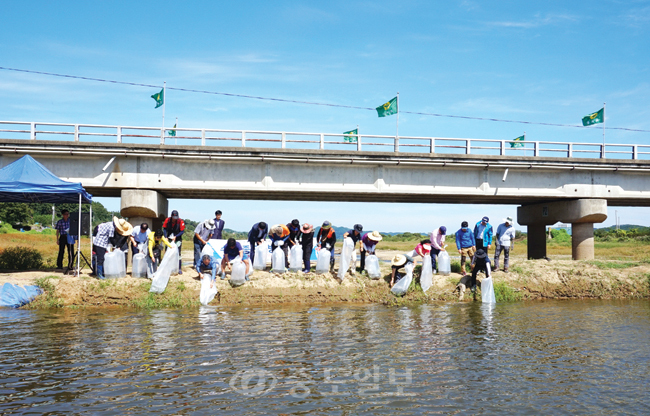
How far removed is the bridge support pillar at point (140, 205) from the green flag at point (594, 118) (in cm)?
2230

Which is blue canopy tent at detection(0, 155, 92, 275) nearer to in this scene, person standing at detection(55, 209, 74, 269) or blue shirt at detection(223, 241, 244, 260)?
person standing at detection(55, 209, 74, 269)

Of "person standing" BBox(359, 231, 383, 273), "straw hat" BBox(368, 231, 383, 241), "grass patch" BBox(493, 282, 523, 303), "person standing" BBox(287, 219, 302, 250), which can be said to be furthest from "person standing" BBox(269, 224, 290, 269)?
"grass patch" BBox(493, 282, 523, 303)

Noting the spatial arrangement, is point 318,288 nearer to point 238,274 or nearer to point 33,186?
point 238,274

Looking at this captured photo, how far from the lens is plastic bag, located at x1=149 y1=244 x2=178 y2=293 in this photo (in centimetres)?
1595

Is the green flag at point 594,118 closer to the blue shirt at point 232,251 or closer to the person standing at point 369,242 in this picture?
the person standing at point 369,242

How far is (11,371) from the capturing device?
342 inches

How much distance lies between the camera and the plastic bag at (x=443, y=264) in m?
17.9

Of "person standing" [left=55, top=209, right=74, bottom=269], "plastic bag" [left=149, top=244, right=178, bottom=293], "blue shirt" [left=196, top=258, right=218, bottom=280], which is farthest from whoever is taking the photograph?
"person standing" [left=55, top=209, right=74, bottom=269]

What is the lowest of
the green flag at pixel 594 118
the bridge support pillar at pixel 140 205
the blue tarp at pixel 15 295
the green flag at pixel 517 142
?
the blue tarp at pixel 15 295

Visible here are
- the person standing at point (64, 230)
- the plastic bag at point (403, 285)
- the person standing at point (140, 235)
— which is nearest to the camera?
the plastic bag at point (403, 285)

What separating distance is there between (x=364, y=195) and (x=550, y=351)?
15.6m

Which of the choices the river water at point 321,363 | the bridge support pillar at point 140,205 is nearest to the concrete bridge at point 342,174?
the bridge support pillar at point 140,205

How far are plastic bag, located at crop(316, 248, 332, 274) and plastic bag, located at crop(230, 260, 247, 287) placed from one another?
8.31 feet

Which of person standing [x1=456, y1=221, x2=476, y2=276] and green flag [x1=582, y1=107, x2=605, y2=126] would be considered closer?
person standing [x1=456, y1=221, x2=476, y2=276]
